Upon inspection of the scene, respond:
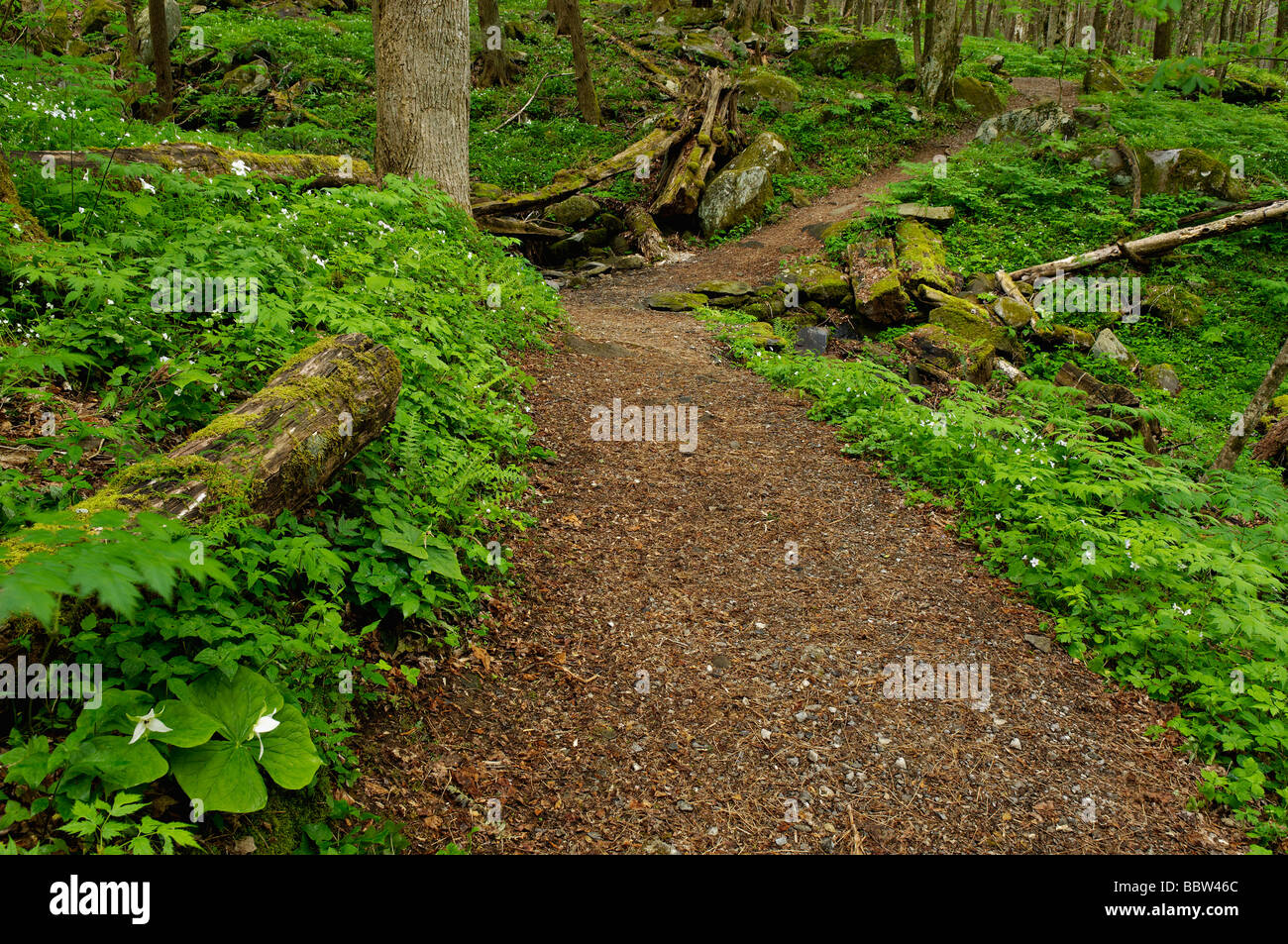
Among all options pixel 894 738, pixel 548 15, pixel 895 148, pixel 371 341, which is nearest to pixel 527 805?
pixel 894 738

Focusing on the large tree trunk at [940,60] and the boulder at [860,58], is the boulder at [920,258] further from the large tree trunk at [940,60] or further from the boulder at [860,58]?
the boulder at [860,58]

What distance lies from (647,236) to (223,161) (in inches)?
361

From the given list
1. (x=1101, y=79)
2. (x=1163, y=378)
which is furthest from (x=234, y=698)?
(x=1101, y=79)

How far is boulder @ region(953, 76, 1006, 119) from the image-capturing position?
2078 centimetres

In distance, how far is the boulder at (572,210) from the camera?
1455cm

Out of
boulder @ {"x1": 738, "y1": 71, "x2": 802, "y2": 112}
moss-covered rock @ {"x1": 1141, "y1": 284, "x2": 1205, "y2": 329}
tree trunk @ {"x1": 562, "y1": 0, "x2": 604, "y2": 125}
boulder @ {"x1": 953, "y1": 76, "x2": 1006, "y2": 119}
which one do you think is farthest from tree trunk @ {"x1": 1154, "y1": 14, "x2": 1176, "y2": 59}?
tree trunk @ {"x1": 562, "y1": 0, "x2": 604, "y2": 125}

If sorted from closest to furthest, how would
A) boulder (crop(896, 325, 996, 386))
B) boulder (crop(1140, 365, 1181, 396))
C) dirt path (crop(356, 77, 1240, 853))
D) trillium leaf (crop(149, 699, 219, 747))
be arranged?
trillium leaf (crop(149, 699, 219, 747)) → dirt path (crop(356, 77, 1240, 853)) → boulder (crop(896, 325, 996, 386)) → boulder (crop(1140, 365, 1181, 396))

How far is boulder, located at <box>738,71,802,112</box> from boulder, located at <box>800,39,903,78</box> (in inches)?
122

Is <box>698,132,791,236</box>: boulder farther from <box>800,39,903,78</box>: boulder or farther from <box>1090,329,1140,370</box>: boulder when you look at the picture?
<box>800,39,903,78</box>: boulder

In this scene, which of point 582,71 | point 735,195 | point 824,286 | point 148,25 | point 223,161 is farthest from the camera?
point 148,25

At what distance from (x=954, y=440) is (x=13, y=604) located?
708 centimetres

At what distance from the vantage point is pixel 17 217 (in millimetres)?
4496

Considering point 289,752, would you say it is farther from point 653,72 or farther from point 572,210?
point 653,72
